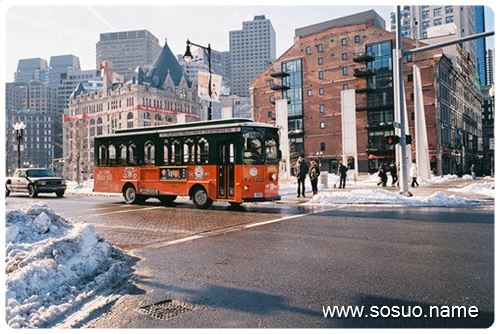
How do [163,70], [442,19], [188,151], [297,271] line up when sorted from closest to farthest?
[297,271]
[188,151]
[163,70]
[442,19]

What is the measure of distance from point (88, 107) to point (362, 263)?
121889 millimetres

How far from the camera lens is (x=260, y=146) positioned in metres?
15.0

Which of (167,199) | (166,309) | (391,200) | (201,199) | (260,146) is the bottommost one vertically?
(166,309)

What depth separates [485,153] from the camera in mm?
75812

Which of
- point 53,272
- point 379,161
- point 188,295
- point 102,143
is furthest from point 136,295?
point 379,161

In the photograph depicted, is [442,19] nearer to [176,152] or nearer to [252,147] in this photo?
[252,147]

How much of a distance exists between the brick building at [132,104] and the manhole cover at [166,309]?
10121cm

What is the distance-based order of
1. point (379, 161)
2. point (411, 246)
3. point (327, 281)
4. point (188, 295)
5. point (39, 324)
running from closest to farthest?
point (39, 324)
point (188, 295)
point (327, 281)
point (411, 246)
point (379, 161)

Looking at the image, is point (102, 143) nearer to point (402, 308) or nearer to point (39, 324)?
point (39, 324)

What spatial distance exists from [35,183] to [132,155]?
31.0 ft

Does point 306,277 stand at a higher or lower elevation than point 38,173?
lower

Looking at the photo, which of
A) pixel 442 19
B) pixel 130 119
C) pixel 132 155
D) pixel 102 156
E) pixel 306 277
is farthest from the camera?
pixel 442 19

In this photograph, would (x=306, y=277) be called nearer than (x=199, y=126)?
Yes

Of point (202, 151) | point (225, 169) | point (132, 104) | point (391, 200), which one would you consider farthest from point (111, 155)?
point (132, 104)
